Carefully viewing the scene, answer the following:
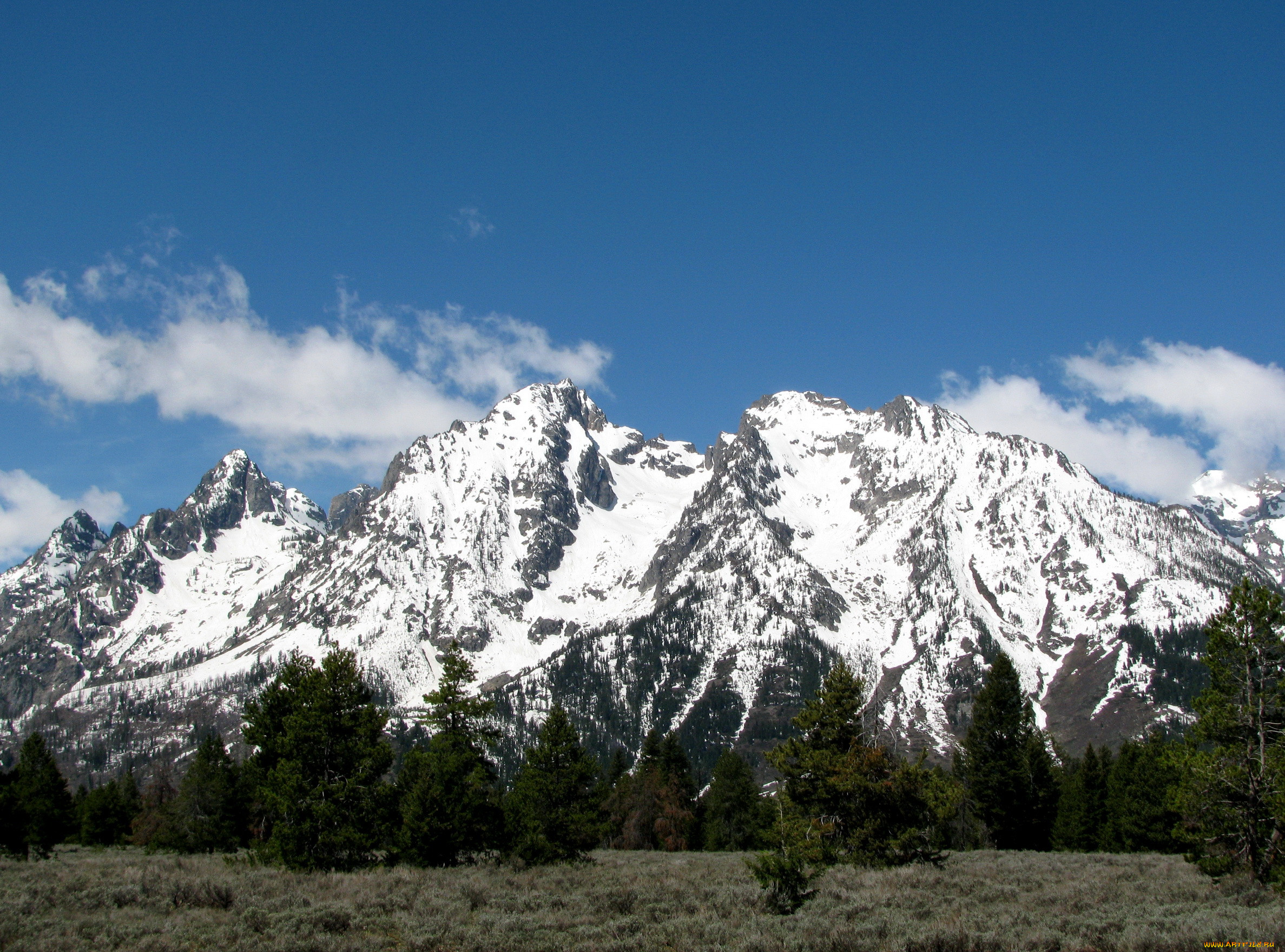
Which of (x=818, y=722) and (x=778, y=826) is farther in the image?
(x=818, y=722)

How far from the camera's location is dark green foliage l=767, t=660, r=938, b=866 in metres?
34.0

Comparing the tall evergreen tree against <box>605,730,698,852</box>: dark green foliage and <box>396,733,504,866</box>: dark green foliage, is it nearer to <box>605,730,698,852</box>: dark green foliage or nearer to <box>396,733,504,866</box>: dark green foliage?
<box>396,733,504,866</box>: dark green foliage

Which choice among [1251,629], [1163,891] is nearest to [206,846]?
[1163,891]

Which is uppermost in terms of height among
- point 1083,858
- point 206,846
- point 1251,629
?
point 1251,629

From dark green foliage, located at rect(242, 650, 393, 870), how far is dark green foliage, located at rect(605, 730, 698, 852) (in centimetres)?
3779

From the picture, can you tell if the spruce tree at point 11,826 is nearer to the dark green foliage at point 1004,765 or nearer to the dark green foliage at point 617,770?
the dark green foliage at point 617,770

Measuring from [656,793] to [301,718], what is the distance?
4486cm

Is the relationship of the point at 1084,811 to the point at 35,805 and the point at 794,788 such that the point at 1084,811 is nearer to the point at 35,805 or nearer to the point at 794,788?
the point at 794,788

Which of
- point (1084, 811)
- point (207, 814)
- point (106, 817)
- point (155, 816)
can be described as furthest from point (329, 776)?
point (106, 817)

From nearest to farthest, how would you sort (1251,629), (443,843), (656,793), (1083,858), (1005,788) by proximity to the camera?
1. (1251,629)
2. (443,843)
3. (1083,858)
4. (1005,788)
5. (656,793)

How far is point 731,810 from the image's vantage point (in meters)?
81.4

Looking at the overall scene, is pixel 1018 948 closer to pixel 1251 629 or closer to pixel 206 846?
pixel 1251 629

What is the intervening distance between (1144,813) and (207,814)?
2541 inches

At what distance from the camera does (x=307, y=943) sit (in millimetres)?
18062
